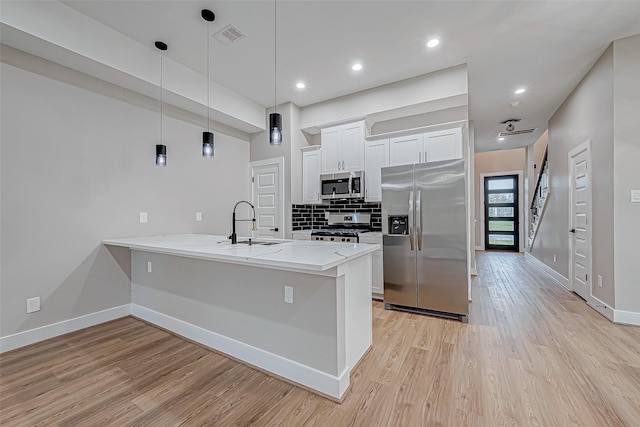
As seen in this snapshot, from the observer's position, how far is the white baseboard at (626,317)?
2824 millimetres

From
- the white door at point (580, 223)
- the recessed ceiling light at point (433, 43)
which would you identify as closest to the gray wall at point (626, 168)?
the white door at point (580, 223)

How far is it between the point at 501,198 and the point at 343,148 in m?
6.99

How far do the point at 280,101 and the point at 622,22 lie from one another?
13.2 ft

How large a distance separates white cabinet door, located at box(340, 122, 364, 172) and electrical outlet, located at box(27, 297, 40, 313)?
3832 mm

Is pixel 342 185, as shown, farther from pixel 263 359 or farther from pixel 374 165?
pixel 263 359

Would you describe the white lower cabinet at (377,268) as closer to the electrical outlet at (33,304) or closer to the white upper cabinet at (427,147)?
the white upper cabinet at (427,147)

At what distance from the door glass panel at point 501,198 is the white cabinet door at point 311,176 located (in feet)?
23.2

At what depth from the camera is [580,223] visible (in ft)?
12.5

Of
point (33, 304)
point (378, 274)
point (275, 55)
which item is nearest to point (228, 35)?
point (275, 55)

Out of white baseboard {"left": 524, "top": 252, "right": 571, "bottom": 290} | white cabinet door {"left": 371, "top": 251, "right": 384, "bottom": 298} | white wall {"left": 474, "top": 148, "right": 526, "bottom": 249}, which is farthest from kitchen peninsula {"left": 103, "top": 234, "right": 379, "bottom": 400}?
white wall {"left": 474, "top": 148, "right": 526, "bottom": 249}

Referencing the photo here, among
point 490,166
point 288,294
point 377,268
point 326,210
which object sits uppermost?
point 490,166

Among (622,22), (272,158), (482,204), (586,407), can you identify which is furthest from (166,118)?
(482,204)

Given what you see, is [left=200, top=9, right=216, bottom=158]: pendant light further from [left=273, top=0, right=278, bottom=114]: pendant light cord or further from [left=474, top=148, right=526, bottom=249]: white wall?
[left=474, top=148, right=526, bottom=249]: white wall

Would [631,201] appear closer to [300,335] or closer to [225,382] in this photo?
[300,335]
